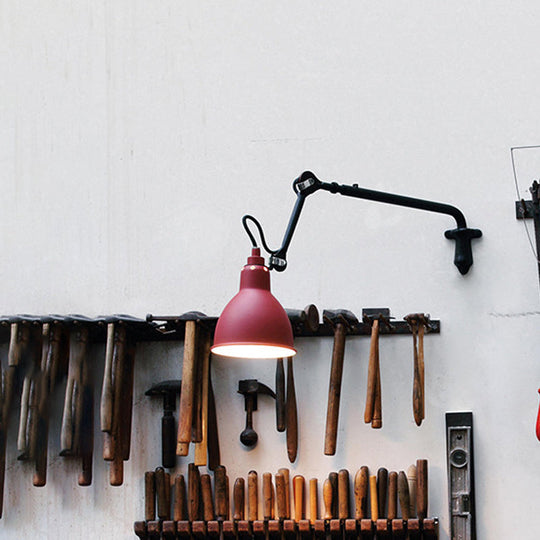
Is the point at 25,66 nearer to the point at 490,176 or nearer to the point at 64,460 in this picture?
the point at 64,460

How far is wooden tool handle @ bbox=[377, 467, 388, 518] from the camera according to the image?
13.6 ft

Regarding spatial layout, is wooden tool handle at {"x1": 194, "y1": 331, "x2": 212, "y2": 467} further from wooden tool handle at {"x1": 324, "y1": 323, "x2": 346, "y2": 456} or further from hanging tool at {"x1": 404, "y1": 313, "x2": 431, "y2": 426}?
hanging tool at {"x1": 404, "y1": 313, "x2": 431, "y2": 426}

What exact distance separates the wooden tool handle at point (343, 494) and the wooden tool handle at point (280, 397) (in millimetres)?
287

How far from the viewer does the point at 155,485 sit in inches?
170

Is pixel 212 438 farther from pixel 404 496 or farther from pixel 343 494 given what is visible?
pixel 404 496

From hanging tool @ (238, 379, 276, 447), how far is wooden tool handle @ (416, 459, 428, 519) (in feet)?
2.06

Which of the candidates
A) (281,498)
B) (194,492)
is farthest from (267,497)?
(194,492)

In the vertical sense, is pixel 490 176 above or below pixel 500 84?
below

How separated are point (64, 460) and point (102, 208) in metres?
1.05

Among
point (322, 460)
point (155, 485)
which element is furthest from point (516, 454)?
point (155, 485)

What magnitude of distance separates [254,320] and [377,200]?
0.79m

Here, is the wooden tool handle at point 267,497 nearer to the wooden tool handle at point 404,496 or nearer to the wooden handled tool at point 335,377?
the wooden handled tool at point 335,377

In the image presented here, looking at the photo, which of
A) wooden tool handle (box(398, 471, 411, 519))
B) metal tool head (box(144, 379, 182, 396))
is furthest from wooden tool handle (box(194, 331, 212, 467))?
wooden tool handle (box(398, 471, 411, 519))

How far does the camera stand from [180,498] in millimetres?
4277
